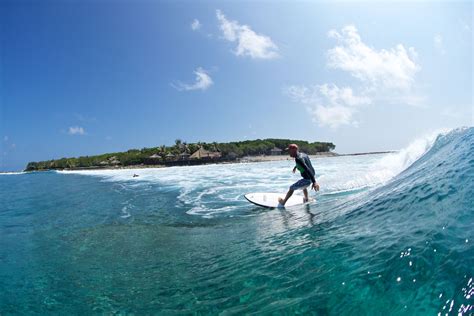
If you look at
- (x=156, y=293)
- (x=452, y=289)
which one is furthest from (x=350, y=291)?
(x=156, y=293)

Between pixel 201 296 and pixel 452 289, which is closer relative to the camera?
pixel 452 289

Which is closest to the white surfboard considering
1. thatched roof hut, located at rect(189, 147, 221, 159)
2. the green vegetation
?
the green vegetation

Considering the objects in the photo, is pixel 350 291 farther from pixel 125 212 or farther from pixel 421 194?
pixel 125 212

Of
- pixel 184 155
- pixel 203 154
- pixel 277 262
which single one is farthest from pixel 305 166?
pixel 203 154

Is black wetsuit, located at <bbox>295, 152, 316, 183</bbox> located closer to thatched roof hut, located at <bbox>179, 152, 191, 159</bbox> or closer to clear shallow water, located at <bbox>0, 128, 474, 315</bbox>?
clear shallow water, located at <bbox>0, 128, 474, 315</bbox>

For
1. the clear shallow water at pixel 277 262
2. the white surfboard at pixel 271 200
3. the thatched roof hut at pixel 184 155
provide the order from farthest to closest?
the thatched roof hut at pixel 184 155 → the white surfboard at pixel 271 200 → the clear shallow water at pixel 277 262

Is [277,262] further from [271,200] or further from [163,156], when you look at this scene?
[163,156]

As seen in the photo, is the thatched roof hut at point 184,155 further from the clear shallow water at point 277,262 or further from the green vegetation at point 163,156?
the clear shallow water at point 277,262

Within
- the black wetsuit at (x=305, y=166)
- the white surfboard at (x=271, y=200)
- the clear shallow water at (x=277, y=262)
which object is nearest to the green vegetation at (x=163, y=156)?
the white surfboard at (x=271, y=200)

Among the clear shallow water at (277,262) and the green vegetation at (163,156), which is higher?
the green vegetation at (163,156)

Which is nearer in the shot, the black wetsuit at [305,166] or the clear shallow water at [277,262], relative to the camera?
the clear shallow water at [277,262]

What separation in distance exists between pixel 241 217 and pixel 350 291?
23.3 ft

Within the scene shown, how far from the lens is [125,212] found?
1396cm

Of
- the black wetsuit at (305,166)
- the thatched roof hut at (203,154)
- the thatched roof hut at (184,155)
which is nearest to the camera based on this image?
the black wetsuit at (305,166)
